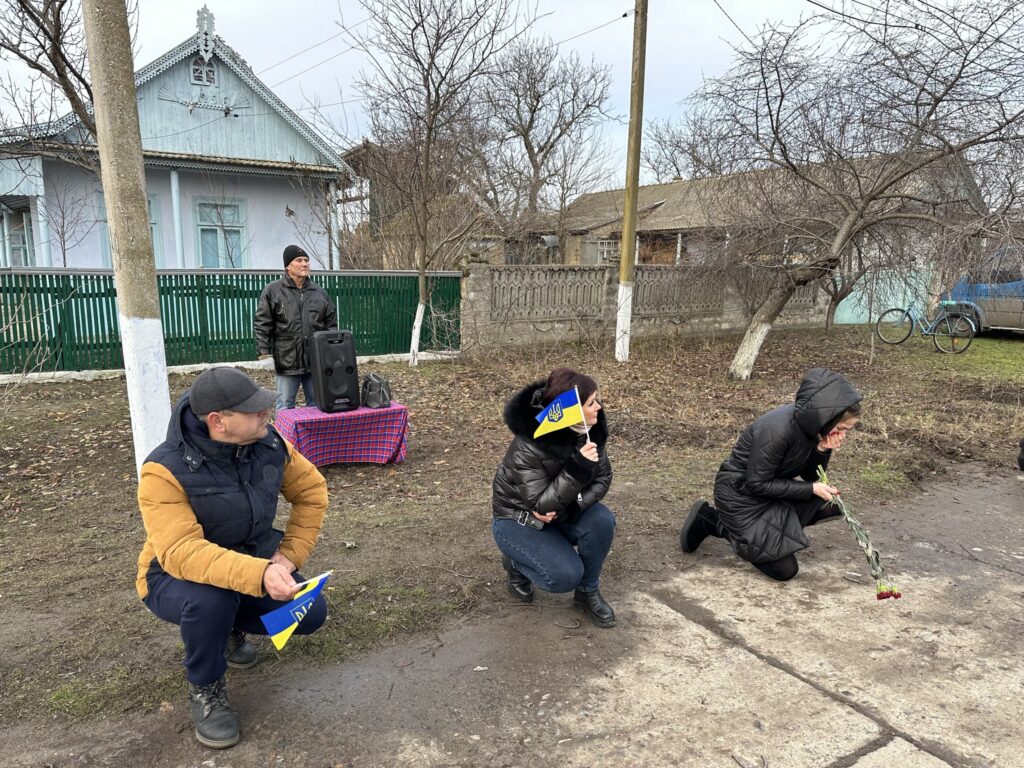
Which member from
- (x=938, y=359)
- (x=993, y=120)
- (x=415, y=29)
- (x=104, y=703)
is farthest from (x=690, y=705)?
(x=938, y=359)

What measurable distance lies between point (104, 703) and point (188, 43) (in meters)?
14.6

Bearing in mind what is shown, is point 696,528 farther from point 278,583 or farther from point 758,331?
point 758,331

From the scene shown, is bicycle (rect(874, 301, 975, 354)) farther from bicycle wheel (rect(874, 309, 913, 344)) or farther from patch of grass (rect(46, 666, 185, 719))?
patch of grass (rect(46, 666, 185, 719))

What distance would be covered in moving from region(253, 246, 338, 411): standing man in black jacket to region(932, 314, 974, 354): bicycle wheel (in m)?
13.5

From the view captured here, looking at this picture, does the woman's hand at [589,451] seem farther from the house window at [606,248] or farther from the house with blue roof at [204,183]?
the house window at [606,248]

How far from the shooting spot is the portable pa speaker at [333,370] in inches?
211

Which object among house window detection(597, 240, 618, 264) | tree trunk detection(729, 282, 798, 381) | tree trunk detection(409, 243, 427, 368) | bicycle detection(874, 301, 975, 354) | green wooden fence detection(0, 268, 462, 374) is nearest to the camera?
green wooden fence detection(0, 268, 462, 374)

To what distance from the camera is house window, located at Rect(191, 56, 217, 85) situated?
14.1 meters

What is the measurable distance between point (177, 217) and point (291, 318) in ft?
31.7

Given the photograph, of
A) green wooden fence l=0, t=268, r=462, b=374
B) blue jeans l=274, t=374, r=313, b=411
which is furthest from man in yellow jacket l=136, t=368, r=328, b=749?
green wooden fence l=0, t=268, r=462, b=374

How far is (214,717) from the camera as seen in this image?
7.77 feet

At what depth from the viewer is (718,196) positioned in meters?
11.5

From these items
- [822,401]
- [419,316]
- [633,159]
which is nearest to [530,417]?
[822,401]

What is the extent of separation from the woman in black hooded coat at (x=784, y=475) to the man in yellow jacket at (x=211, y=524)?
248 centimetres
